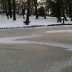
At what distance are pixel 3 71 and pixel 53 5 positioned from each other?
182 feet

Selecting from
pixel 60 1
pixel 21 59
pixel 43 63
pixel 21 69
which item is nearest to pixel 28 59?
pixel 21 59

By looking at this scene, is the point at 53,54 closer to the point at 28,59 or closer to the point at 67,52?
the point at 67,52

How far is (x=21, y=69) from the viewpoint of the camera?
34.7ft

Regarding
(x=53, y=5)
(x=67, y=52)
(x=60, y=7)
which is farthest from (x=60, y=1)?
(x=67, y=52)

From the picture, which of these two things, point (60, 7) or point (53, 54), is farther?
point (60, 7)

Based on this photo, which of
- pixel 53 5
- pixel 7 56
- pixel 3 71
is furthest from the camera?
pixel 53 5

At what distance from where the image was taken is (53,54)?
14508 mm

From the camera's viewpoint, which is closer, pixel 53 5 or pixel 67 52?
pixel 67 52

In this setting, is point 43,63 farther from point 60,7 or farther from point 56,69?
point 60,7

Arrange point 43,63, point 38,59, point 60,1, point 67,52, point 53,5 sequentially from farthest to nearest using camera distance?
point 53,5 → point 60,1 → point 67,52 → point 38,59 → point 43,63

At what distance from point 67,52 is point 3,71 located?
564 centimetres

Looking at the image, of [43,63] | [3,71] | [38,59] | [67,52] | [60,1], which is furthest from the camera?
[60,1]

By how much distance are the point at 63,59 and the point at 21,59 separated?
71.5 inches

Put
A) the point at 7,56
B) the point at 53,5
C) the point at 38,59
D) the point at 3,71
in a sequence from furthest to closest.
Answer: the point at 53,5 → the point at 7,56 → the point at 38,59 → the point at 3,71
